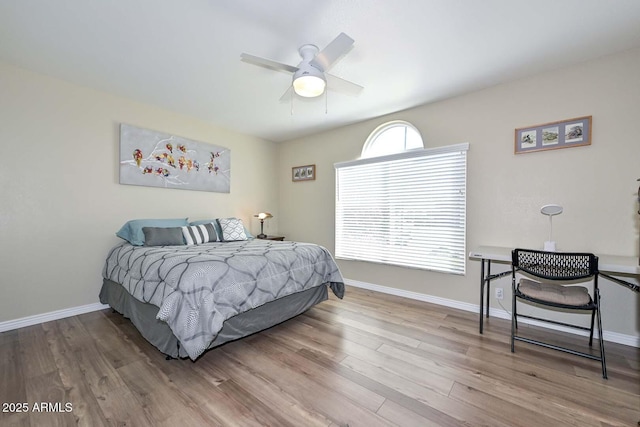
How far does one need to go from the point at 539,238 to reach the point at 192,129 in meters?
4.56

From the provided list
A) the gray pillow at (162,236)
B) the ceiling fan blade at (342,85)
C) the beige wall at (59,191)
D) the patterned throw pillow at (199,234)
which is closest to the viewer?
the ceiling fan blade at (342,85)

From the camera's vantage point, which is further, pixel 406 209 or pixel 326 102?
pixel 406 209

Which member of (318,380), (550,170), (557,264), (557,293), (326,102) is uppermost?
(326,102)

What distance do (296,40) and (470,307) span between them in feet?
10.8

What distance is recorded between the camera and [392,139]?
380 cm

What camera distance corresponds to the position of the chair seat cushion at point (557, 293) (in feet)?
6.38

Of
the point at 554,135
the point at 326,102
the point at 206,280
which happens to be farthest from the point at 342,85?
the point at 554,135

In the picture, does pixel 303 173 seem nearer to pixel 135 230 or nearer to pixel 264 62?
pixel 135 230

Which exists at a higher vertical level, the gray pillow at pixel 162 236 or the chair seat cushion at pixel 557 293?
the gray pillow at pixel 162 236

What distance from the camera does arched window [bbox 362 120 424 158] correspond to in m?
3.57

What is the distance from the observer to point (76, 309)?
9.38 feet

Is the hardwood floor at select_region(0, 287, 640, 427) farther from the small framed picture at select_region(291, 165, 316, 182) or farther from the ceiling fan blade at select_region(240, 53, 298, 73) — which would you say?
the small framed picture at select_region(291, 165, 316, 182)

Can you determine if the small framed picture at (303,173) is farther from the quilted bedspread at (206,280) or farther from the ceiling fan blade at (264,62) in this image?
the ceiling fan blade at (264,62)

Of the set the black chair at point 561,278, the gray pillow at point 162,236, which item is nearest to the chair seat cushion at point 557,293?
the black chair at point 561,278
